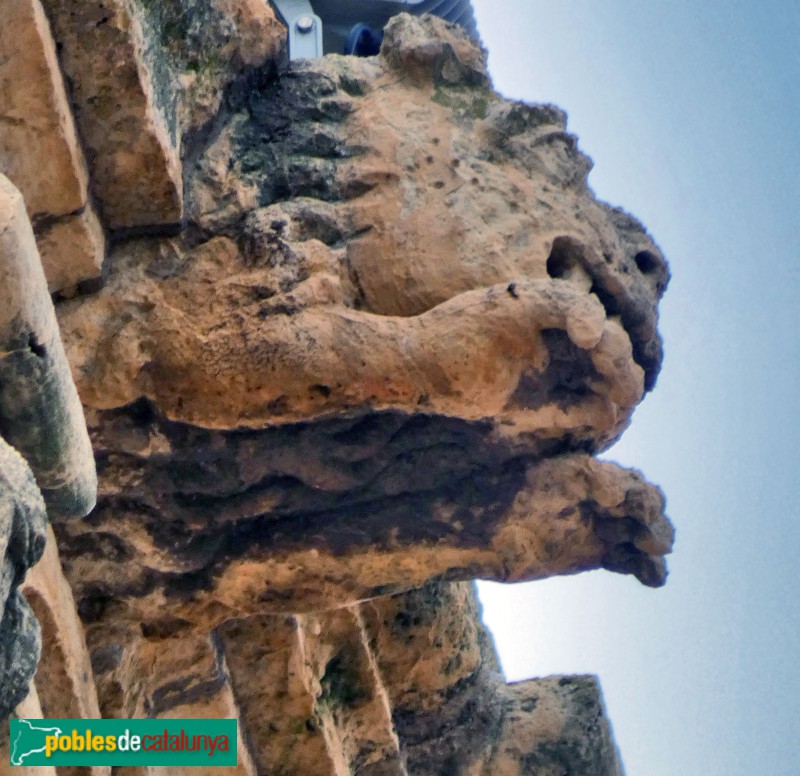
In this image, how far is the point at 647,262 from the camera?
364cm

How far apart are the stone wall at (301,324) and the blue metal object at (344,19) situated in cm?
104

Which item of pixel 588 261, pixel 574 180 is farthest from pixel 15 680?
pixel 574 180

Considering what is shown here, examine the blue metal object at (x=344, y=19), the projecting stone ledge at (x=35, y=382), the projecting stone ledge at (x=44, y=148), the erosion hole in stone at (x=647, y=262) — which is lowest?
the projecting stone ledge at (x=35, y=382)

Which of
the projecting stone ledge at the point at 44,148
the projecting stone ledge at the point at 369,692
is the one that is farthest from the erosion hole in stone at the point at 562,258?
the projecting stone ledge at the point at 369,692

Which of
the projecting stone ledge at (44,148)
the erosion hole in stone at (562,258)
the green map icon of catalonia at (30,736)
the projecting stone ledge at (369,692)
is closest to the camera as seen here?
the green map icon of catalonia at (30,736)

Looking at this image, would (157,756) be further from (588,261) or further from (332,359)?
(588,261)

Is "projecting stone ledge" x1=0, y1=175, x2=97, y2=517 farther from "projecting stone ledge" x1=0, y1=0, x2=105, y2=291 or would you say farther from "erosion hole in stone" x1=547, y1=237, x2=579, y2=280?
"erosion hole in stone" x1=547, y1=237, x2=579, y2=280

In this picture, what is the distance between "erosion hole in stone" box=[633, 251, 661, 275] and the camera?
3631 millimetres

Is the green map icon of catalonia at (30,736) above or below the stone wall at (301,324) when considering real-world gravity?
below

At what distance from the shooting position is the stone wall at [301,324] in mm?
3010

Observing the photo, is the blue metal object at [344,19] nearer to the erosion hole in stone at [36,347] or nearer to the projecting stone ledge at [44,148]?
the projecting stone ledge at [44,148]

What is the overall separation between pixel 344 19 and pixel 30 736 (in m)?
3.40

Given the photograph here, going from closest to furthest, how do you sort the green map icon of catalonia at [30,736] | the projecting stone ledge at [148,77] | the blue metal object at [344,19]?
the green map icon of catalonia at [30,736] → the projecting stone ledge at [148,77] → the blue metal object at [344,19]

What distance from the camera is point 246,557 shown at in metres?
3.42
